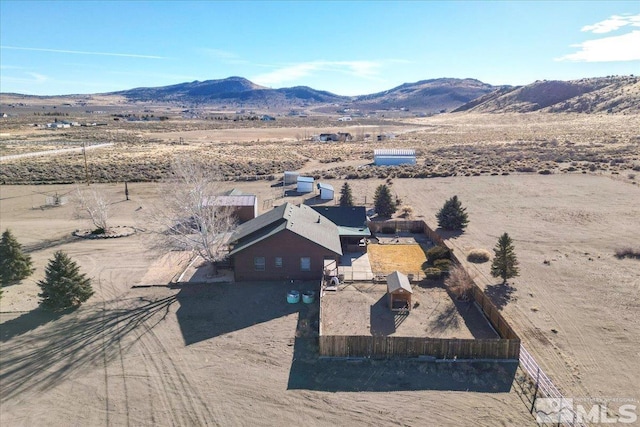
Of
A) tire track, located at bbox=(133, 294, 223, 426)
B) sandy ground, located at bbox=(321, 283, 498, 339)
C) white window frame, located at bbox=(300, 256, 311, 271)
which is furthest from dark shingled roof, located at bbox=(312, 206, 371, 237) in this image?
tire track, located at bbox=(133, 294, 223, 426)

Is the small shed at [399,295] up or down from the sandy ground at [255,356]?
up

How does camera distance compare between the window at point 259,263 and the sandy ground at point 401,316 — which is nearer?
the sandy ground at point 401,316

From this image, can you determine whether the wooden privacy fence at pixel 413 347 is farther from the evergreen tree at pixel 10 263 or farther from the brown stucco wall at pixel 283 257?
the evergreen tree at pixel 10 263

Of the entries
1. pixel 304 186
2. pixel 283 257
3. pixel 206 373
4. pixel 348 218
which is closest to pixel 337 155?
pixel 304 186

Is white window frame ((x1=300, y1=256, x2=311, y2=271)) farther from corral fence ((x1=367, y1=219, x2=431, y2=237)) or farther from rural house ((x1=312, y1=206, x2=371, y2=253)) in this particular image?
corral fence ((x1=367, y1=219, x2=431, y2=237))

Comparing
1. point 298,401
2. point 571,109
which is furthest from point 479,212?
point 571,109

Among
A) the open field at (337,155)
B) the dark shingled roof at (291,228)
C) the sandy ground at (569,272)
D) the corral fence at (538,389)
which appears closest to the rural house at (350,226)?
the dark shingled roof at (291,228)

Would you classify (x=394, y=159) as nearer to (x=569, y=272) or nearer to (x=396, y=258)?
(x=396, y=258)
